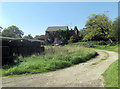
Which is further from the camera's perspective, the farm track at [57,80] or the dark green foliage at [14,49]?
the dark green foliage at [14,49]

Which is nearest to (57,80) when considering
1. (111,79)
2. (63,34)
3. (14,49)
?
(111,79)

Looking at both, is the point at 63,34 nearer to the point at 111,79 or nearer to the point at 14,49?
the point at 14,49

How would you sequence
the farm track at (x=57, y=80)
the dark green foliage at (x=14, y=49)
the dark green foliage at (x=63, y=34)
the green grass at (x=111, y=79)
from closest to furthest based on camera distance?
the green grass at (x=111, y=79) < the farm track at (x=57, y=80) < the dark green foliage at (x=14, y=49) < the dark green foliage at (x=63, y=34)

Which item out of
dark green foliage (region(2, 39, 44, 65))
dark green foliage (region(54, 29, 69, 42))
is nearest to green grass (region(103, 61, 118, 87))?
dark green foliage (region(2, 39, 44, 65))

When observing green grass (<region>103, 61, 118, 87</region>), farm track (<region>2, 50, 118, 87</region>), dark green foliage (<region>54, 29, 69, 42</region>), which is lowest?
farm track (<region>2, 50, 118, 87</region>)

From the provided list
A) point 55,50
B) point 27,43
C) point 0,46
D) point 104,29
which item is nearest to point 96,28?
point 104,29

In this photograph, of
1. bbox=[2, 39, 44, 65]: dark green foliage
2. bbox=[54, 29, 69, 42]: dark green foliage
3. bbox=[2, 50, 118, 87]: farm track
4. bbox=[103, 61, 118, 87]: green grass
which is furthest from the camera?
bbox=[54, 29, 69, 42]: dark green foliage

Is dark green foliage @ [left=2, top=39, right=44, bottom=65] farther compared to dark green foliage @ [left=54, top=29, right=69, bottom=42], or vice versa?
dark green foliage @ [left=54, top=29, right=69, bottom=42]

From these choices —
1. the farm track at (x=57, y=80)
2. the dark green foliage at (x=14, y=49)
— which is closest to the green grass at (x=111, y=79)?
the farm track at (x=57, y=80)

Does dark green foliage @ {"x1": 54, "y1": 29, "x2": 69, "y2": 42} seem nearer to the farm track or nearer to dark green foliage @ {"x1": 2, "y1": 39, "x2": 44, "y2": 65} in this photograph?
dark green foliage @ {"x1": 2, "y1": 39, "x2": 44, "y2": 65}

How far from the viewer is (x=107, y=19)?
2411cm

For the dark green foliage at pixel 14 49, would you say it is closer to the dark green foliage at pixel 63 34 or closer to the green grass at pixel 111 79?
the green grass at pixel 111 79

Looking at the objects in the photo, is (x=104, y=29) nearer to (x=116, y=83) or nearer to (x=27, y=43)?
(x=27, y=43)

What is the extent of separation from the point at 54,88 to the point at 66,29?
42725 millimetres
